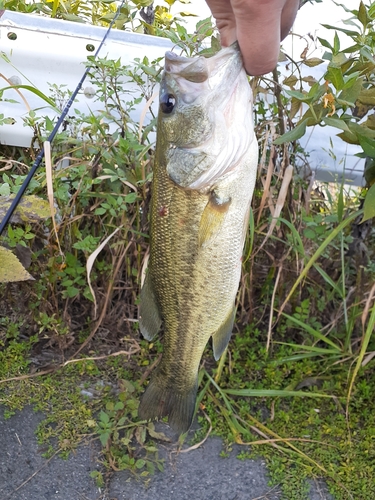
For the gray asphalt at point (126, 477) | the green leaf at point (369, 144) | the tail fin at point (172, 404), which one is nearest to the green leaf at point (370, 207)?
the green leaf at point (369, 144)

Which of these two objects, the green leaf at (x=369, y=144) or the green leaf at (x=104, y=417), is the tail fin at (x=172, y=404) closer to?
the green leaf at (x=104, y=417)

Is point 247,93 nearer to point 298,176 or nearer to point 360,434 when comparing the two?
point 298,176

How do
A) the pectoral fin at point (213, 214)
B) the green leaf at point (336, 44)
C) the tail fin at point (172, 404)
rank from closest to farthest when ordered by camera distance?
the pectoral fin at point (213, 214) → the green leaf at point (336, 44) → the tail fin at point (172, 404)

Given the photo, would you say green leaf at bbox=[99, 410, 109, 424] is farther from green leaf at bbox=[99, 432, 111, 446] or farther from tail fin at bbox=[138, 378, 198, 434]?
tail fin at bbox=[138, 378, 198, 434]

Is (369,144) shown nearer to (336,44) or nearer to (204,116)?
(336,44)

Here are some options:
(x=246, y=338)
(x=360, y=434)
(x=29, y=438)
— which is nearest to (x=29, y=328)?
(x=29, y=438)

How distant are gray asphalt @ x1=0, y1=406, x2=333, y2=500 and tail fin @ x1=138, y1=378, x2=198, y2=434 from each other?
424 millimetres

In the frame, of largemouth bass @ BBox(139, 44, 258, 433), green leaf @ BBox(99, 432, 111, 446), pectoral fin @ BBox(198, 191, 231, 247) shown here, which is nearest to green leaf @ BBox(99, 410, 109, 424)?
green leaf @ BBox(99, 432, 111, 446)

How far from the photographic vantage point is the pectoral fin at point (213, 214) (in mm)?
1660

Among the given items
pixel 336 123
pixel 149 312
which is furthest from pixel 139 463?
pixel 336 123

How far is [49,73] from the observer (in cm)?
311

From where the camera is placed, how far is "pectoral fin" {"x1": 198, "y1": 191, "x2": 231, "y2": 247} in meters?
1.66

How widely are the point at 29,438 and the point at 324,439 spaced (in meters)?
1.43

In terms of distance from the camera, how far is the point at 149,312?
1.92 metres
